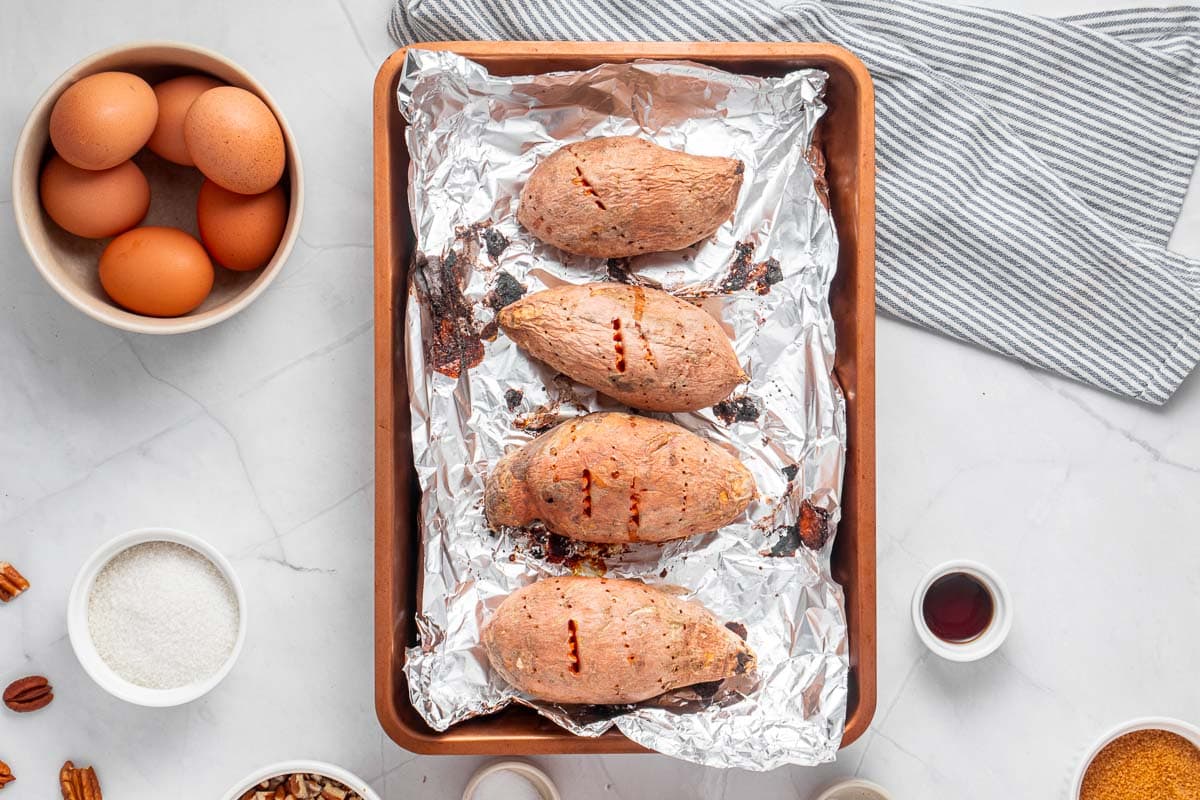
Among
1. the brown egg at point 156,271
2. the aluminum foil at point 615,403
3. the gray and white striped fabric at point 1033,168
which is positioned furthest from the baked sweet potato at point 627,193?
the brown egg at point 156,271

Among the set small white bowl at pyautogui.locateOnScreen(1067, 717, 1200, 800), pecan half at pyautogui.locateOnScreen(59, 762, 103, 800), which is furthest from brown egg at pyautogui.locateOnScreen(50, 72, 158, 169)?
small white bowl at pyautogui.locateOnScreen(1067, 717, 1200, 800)

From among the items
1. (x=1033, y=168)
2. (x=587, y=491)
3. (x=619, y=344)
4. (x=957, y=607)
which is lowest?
(x=957, y=607)

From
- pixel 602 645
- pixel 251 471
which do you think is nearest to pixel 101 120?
pixel 251 471

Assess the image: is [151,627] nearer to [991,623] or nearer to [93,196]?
[93,196]

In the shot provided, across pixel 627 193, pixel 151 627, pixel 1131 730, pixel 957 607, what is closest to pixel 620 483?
pixel 627 193

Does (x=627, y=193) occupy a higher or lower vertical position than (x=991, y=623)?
higher

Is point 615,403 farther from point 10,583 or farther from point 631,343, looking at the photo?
point 10,583

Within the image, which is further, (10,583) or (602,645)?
(10,583)
